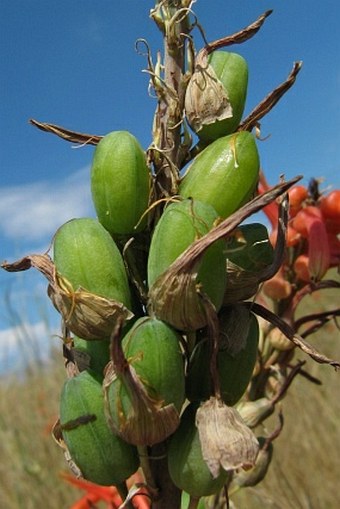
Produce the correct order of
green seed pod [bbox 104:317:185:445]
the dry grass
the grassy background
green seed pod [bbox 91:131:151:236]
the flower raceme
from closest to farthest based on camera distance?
1. green seed pod [bbox 104:317:185:445]
2. green seed pod [bbox 91:131:151:236]
3. the flower raceme
4. the grassy background
5. the dry grass

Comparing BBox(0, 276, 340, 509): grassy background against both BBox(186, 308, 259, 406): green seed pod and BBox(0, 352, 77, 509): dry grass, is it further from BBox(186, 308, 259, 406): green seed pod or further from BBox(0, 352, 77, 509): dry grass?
BBox(186, 308, 259, 406): green seed pod

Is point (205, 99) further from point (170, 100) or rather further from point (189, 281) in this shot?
point (189, 281)

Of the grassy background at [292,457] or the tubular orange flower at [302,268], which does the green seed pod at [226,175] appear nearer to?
the tubular orange flower at [302,268]

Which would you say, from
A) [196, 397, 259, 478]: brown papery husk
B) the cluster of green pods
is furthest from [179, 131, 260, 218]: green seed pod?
[196, 397, 259, 478]: brown papery husk

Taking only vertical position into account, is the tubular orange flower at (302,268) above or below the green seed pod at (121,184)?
below

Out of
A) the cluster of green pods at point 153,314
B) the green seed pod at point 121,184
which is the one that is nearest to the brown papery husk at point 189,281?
the cluster of green pods at point 153,314

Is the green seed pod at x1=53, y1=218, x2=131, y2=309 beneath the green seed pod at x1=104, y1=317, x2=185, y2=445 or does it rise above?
above
